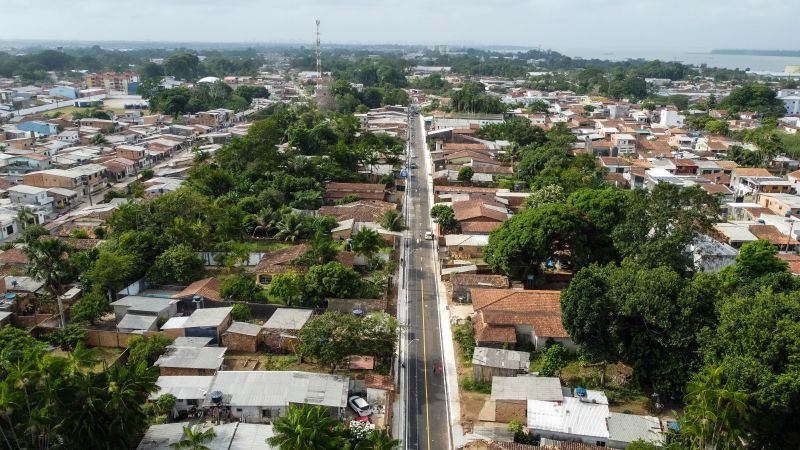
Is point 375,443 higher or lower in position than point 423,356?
higher

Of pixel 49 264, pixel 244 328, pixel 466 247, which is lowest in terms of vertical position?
pixel 244 328

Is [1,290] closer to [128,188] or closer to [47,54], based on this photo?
[128,188]

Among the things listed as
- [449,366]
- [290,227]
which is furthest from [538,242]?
[290,227]

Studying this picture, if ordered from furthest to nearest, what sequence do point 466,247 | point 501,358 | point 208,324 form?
point 466,247 → point 208,324 → point 501,358

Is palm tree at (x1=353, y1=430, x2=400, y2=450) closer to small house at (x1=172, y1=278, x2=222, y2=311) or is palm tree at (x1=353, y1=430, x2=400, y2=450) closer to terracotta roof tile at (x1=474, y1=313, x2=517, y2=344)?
terracotta roof tile at (x1=474, y1=313, x2=517, y2=344)

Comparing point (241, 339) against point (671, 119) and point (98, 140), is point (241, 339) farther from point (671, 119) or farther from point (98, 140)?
point (671, 119)

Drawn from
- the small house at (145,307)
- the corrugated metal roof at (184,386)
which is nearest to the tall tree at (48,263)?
the small house at (145,307)

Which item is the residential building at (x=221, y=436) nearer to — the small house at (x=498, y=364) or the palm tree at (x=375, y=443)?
the palm tree at (x=375, y=443)

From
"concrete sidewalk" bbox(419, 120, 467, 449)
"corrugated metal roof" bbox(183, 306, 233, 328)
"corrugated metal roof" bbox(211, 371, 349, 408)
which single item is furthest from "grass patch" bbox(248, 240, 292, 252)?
"corrugated metal roof" bbox(211, 371, 349, 408)
